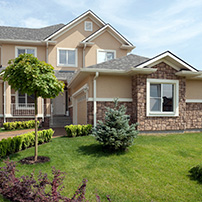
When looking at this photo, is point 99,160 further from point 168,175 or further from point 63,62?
point 63,62

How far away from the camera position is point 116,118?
7.27 meters

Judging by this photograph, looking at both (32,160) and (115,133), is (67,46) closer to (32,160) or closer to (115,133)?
(115,133)

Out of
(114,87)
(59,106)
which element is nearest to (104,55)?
(59,106)

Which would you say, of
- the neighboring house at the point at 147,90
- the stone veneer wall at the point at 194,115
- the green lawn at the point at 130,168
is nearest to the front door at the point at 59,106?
the neighboring house at the point at 147,90

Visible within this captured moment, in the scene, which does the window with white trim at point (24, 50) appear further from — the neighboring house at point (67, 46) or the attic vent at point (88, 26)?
the attic vent at point (88, 26)

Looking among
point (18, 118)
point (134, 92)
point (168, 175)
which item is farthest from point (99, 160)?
point (18, 118)

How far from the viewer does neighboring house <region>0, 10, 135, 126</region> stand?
55.6 feet

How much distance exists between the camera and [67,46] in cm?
1775

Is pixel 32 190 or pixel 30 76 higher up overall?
pixel 30 76

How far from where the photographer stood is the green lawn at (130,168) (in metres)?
4.63

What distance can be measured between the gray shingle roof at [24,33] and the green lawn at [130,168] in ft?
40.9

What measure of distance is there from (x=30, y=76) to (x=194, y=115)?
988 cm

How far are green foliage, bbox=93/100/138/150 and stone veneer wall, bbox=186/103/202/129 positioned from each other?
240 inches

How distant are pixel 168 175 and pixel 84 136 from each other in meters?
4.93
